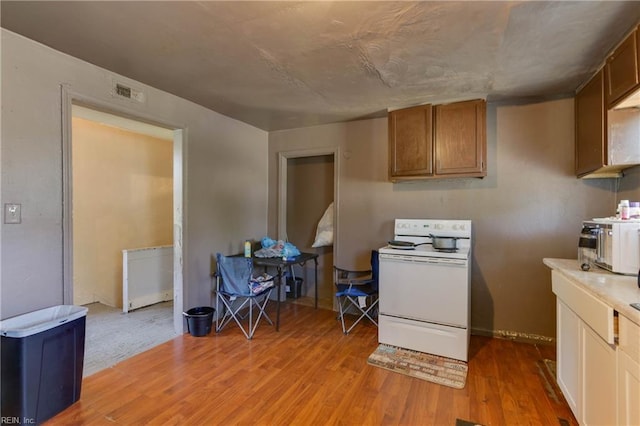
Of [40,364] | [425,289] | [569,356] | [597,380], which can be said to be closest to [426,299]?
[425,289]

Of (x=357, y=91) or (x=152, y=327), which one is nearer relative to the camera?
(x=357, y=91)

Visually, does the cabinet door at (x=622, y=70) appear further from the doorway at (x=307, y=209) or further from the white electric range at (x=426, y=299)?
the doorway at (x=307, y=209)

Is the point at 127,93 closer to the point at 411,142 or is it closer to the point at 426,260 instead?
the point at 411,142

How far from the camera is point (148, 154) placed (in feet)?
14.3

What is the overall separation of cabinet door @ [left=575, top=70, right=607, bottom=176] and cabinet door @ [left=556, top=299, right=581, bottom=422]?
113 cm

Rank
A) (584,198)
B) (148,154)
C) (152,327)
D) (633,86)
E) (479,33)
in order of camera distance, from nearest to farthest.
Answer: (633,86) → (479,33) → (584,198) → (152,327) → (148,154)

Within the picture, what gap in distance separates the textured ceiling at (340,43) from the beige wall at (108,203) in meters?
1.95

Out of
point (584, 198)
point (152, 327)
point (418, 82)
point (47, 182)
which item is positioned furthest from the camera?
point (152, 327)

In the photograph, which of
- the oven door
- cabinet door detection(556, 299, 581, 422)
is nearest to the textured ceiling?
the oven door

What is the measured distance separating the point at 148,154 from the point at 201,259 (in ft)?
6.94

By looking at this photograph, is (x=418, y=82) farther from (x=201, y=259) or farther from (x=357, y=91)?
(x=201, y=259)

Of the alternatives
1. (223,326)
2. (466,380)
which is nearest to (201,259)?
(223,326)

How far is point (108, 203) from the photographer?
4043mm

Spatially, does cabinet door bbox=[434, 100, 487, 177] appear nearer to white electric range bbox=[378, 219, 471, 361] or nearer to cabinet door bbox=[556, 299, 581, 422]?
white electric range bbox=[378, 219, 471, 361]
